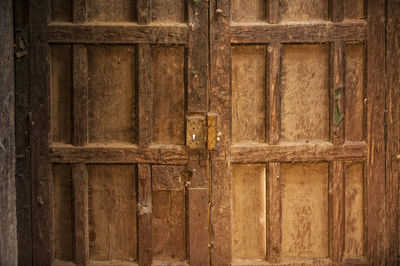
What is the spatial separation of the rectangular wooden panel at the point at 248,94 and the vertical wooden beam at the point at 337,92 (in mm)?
306

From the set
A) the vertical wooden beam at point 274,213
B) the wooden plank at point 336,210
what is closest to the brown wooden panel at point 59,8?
the vertical wooden beam at point 274,213

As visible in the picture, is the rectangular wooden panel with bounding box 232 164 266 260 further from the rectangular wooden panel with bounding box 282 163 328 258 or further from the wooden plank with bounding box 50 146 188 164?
the wooden plank with bounding box 50 146 188 164

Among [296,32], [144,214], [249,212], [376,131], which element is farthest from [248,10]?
[144,214]

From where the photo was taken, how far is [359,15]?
153 cm

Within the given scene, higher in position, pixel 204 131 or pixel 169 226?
pixel 204 131

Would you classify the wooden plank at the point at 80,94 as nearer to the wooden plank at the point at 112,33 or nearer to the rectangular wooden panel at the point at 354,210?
the wooden plank at the point at 112,33

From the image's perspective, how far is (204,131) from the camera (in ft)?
4.97

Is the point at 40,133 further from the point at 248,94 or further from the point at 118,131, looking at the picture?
the point at 248,94

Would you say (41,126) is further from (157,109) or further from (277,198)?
(277,198)

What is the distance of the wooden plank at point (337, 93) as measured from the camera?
151cm

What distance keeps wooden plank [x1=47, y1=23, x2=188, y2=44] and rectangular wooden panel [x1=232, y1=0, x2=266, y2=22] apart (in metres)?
0.24

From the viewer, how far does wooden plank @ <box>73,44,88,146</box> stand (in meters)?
1.51

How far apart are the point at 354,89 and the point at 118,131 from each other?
1102 millimetres


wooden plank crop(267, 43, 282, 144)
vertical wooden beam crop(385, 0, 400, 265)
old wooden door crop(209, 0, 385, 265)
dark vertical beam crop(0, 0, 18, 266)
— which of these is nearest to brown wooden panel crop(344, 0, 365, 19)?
old wooden door crop(209, 0, 385, 265)
